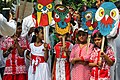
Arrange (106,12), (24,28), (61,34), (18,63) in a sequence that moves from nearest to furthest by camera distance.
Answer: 1. (106,12)
2. (61,34)
3. (18,63)
4. (24,28)

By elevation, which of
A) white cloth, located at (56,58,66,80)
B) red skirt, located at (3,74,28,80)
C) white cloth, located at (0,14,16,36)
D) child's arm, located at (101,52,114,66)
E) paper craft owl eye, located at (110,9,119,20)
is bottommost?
red skirt, located at (3,74,28,80)

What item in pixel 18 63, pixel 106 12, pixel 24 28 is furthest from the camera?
pixel 24 28

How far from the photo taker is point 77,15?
284 inches

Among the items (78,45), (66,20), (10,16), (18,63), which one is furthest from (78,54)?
(10,16)

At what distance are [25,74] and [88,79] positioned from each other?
1.23m

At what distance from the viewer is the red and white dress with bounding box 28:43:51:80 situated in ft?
21.0

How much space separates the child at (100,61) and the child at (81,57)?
0.64ft

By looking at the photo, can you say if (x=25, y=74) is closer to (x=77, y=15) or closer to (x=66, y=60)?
(x=66, y=60)

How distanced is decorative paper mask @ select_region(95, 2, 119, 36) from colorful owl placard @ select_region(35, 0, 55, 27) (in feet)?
3.06

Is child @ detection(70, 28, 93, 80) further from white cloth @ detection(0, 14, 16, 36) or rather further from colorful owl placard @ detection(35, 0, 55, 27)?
white cloth @ detection(0, 14, 16, 36)

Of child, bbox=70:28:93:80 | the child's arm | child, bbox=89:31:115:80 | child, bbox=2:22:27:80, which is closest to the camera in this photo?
the child's arm

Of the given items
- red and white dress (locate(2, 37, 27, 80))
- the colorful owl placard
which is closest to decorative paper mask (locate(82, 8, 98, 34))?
the colorful owl placard

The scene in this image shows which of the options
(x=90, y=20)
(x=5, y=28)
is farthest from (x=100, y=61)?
(x=5, y=28)

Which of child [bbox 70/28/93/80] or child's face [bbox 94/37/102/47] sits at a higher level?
child's face [bbox 94/37/102/47]
